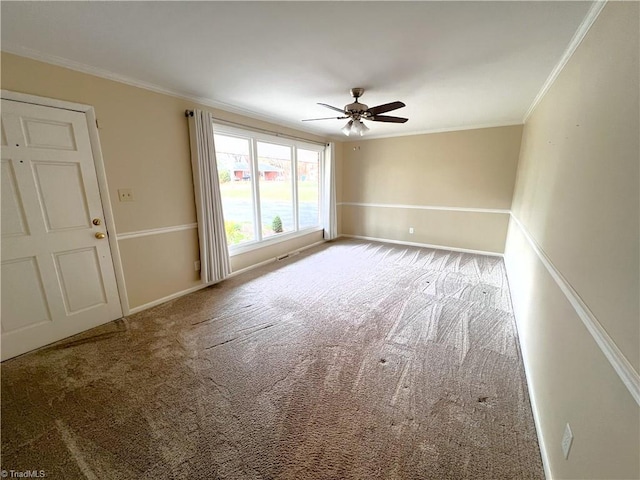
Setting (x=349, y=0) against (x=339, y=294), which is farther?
(x=339, y=294)

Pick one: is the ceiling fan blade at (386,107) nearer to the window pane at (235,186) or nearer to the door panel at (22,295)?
the window pane at (235,186)

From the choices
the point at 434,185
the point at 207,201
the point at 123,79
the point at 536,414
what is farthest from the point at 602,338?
the point at 434,185

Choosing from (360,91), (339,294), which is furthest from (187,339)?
(360,91)

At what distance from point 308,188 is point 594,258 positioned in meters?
4.64

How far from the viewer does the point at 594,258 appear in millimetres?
1121

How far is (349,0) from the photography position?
140cm

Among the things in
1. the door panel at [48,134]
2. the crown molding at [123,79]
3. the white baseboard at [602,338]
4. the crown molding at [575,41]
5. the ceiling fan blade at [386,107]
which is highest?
the crown molding at [123,79]

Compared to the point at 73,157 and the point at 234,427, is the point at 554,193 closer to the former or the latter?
the point at 234,427

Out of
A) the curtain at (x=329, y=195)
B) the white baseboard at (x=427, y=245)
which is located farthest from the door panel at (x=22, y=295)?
the white baseboard at (x=427, y=245)

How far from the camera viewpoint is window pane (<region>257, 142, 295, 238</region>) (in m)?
4.26

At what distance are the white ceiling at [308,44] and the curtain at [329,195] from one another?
247 cm

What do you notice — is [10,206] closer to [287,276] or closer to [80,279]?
[80,279]

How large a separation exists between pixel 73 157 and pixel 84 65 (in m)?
0.79

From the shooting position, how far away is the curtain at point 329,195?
5492 millimetres
